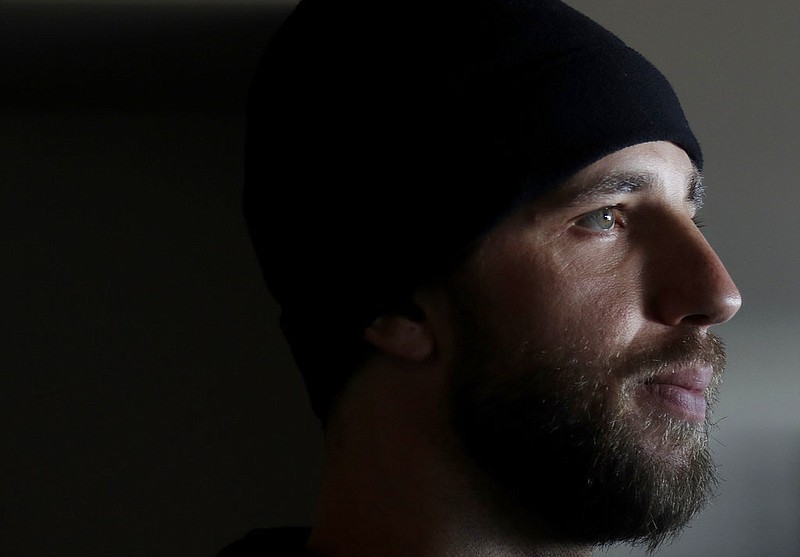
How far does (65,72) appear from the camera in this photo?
1468mm

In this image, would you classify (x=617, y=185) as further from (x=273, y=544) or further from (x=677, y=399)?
(x=273, y=544)

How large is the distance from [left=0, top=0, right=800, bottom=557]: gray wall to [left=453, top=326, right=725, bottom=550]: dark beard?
48cm

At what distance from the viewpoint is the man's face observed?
957 mm

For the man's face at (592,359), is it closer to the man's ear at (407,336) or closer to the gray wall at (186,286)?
the man's ear at (407,336)

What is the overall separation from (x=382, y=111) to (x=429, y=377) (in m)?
0.30

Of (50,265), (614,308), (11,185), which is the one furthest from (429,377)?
(11,185)

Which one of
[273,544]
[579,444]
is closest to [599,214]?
[579,444]

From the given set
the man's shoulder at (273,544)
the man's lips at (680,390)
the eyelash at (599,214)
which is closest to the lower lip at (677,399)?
the man's lips at (680,390)

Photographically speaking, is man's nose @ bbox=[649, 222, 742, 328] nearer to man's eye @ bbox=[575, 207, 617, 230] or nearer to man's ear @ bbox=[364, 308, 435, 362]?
man's eye @ bbox=[575, 207, 617, 230]

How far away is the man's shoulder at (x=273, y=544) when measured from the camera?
1.14 meters

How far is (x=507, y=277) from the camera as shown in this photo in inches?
38.9

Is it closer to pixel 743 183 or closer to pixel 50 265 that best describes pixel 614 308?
pixel 743 183

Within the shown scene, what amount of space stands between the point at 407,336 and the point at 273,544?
1.14 ft

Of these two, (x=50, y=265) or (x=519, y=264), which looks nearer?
(x=519, y=264)
